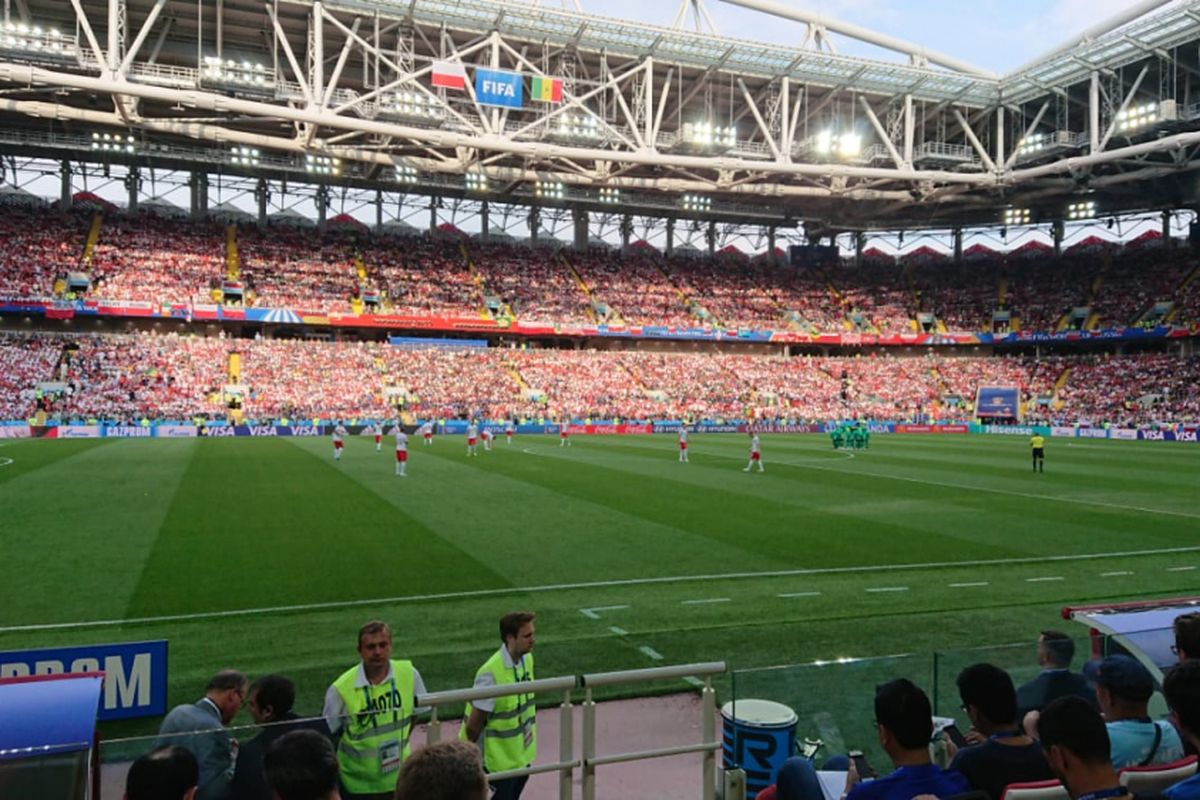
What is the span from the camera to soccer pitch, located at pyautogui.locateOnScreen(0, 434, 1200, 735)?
967cm

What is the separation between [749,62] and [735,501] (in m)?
36.0

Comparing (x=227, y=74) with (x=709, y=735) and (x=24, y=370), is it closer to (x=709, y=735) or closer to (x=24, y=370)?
(x=24, y=370)

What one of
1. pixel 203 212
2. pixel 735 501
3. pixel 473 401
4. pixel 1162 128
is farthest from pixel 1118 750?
pixel 203 212

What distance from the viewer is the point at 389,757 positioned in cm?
455

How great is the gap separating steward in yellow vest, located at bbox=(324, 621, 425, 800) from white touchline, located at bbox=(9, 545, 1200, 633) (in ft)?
21.9

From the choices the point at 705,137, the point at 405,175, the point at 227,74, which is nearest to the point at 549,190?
the point at 405,175

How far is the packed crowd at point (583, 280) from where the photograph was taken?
172 feet

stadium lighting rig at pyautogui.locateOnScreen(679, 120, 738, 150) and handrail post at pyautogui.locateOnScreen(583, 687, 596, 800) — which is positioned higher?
stadium lighting rig at pyautogui.locateOnScreen(679, 120, 738, 150)

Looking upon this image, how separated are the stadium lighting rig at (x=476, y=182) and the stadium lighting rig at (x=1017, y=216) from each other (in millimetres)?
43865

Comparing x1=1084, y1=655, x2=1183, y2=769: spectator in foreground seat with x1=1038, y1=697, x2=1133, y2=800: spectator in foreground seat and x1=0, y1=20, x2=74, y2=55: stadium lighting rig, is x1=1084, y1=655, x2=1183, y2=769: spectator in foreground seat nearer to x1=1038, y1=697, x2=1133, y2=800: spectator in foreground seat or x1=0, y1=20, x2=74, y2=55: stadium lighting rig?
x1=1038, y1=697, x2=1133, y2=800: spectator in foreground seat

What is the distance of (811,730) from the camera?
532cm

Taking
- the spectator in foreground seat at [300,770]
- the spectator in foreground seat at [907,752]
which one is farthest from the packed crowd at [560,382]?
the spectator in foreground seat at [300,770]

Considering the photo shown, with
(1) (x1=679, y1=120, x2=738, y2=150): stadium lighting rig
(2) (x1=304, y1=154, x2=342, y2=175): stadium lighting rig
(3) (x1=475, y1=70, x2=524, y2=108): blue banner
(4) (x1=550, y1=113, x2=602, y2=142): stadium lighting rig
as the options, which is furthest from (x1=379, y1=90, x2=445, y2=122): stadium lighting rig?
(1) (x1=679, y1=120, x2=738, y2=150): stadium lighting rig

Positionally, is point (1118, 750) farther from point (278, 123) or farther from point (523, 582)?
point (278, 123)
